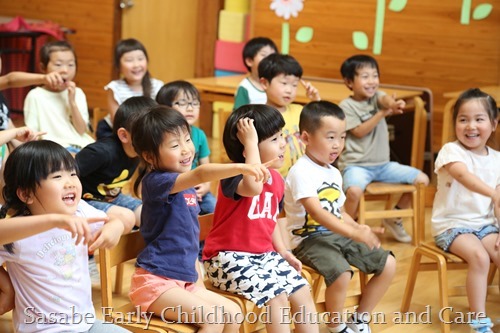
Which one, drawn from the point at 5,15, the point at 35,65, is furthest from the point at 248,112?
the point at 5,15

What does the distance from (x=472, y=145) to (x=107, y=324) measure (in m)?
1.79

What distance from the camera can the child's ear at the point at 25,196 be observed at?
7.84 ft

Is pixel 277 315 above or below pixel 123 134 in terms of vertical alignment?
below

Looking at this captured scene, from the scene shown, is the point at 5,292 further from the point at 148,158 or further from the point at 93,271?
the point at 93,271

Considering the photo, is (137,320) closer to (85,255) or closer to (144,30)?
(85,255)

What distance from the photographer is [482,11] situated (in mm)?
6012

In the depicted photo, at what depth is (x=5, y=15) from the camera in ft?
27.4

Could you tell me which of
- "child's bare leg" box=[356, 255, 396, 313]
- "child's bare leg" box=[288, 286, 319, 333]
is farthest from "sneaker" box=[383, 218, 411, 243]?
"child's bare leg" box=[288, 286, 319, 333]

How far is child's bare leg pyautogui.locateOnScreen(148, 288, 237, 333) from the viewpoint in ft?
8.41

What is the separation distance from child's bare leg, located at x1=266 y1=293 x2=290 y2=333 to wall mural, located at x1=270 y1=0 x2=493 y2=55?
3.82 m

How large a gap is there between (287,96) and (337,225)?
1163mm

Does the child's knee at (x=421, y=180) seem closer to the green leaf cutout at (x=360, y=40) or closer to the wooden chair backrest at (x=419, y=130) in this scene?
the wooden chair backrest at (x=419, y=130)

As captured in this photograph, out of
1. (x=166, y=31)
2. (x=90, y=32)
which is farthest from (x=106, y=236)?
(x=90, y=32)

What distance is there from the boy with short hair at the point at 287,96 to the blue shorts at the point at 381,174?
491mm
